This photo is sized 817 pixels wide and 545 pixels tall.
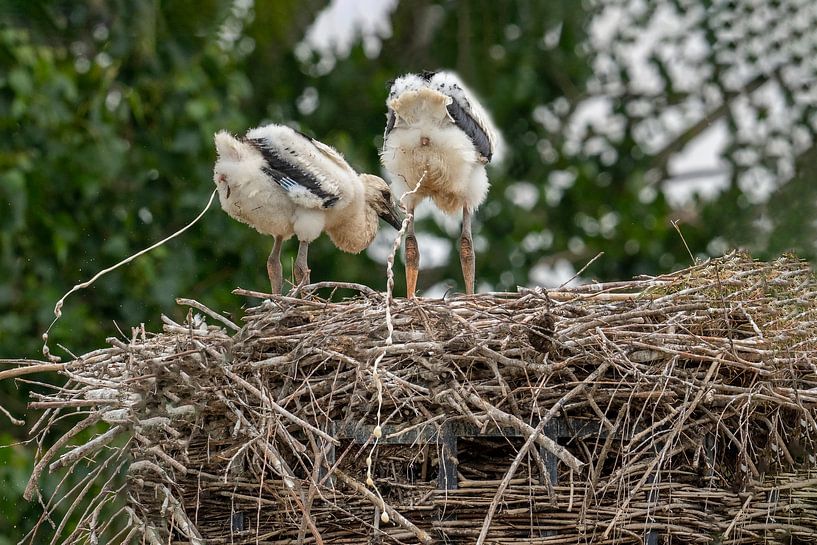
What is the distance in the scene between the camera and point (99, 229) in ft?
29.7

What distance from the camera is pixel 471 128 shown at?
5.68m

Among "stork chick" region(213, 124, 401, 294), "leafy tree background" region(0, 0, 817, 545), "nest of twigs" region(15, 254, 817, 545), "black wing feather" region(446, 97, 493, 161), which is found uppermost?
"leafy tree background" region(0, 0, 817, 545)

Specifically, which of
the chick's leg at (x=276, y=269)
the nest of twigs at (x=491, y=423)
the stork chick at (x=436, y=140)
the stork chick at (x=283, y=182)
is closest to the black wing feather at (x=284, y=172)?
the stork chick at (x=283, y=182)

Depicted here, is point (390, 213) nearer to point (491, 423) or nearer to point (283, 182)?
point (283, 182)

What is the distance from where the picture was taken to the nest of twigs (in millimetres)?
4016

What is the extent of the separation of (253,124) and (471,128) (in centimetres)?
487

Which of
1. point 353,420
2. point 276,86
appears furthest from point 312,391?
point 276,86

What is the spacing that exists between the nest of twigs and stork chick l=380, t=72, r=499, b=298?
121 centimetres

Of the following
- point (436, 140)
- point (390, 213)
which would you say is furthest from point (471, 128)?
point (390, 213)

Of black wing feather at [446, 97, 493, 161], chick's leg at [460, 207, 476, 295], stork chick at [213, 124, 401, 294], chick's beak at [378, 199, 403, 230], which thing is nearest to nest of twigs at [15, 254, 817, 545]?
stork chick at [213, 124, 401, 294]

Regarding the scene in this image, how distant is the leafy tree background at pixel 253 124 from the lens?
8164 millimetres

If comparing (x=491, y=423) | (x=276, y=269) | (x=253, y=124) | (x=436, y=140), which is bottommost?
(x=491, y=423)

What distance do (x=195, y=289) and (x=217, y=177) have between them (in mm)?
3687

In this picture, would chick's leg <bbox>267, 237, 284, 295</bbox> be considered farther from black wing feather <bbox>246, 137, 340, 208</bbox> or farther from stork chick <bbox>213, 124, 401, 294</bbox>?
black wing feather <bbox>246, 137, 340, 208</bbox>
